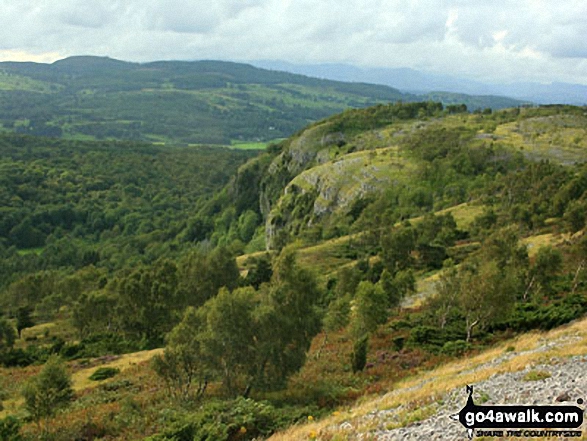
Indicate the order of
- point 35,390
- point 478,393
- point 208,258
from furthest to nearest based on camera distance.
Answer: point 208,258 → point 35,390 → point 478,393

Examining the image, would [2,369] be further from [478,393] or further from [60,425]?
[478,393]

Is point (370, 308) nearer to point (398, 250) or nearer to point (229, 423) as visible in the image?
point (229, 423)

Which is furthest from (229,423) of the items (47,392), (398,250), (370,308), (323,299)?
(398,250)

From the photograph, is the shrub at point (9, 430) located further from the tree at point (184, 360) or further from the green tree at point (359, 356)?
the green tree at point (359, 356)

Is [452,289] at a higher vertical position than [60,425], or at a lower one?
higher

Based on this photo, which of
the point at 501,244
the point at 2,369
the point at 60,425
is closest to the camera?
the point at 60,425

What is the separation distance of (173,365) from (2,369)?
122ft

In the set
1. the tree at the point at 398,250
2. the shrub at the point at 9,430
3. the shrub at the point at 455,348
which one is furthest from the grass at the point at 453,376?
the tree at the point at 398,250

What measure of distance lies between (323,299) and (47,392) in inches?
1436

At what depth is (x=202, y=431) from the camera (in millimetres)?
21266

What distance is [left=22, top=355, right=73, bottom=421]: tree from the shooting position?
27.8m

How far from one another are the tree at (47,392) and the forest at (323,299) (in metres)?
0.09

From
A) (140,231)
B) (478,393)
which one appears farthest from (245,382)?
(140,231)

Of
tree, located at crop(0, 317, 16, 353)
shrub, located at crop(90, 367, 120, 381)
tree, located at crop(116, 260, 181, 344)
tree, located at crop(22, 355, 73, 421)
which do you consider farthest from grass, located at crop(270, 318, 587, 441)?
tree, located at crop(0, 317, 16, 353)
